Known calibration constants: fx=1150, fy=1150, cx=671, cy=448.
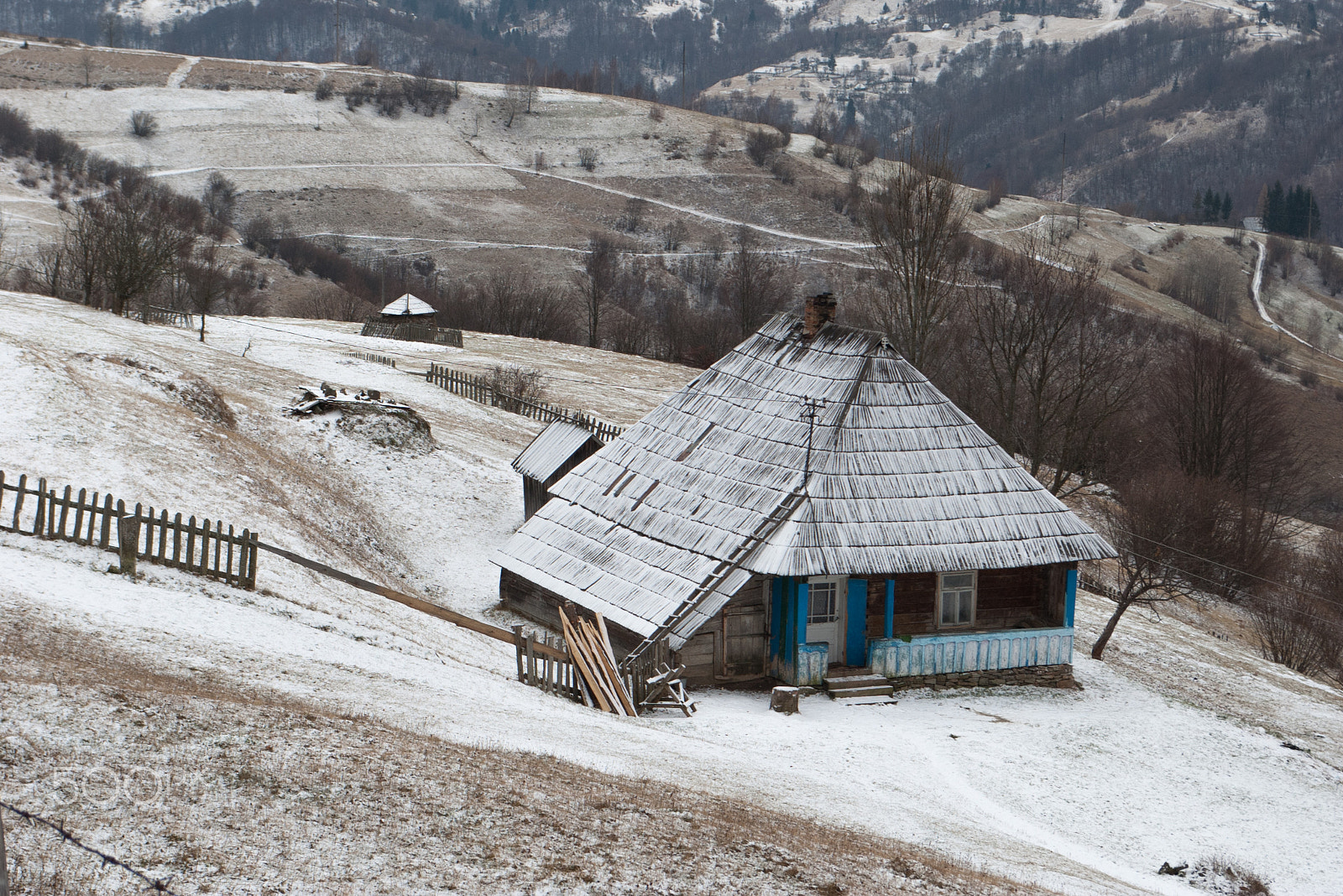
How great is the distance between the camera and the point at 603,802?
424 inches

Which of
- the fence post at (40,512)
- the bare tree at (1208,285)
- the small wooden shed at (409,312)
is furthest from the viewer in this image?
the bare tree at (1208,285)

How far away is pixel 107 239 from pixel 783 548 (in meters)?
31.1

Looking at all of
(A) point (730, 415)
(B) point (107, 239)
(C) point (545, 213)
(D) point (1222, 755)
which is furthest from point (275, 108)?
(D) point (1222, 755)

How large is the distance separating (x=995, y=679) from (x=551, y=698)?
8.32 metres

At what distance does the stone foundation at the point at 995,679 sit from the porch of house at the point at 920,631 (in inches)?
0.6

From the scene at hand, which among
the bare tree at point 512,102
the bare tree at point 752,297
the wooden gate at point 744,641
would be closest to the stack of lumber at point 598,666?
the wooden gate at point 744,641

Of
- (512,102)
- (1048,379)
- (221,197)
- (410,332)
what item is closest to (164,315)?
(410,332)

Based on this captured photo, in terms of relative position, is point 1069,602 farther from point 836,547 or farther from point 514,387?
point 514,387

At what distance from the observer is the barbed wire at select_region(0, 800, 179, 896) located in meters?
7.68

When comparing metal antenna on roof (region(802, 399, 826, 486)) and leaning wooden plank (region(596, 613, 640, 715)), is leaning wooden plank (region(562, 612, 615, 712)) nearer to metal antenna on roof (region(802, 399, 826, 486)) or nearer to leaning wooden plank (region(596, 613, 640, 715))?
leaning wooden plank (region(596, 613, 640, 715))

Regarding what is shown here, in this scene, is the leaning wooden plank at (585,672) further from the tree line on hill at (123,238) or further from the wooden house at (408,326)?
the wooden house at (408,326)

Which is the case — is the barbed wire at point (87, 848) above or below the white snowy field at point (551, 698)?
above

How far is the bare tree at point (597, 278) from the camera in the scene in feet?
252

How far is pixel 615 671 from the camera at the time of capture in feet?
57.7
